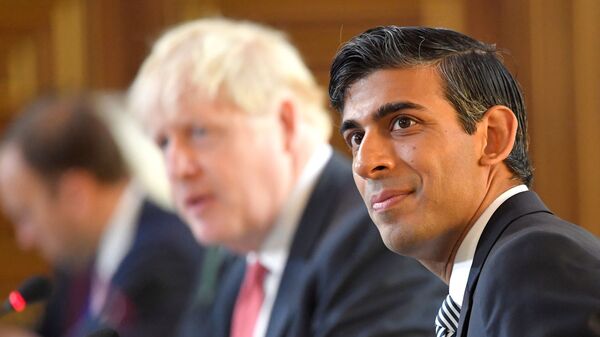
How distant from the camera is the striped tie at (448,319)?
1.43m

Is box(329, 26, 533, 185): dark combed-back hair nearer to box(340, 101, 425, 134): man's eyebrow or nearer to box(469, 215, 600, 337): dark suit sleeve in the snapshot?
box(340, 101, 425, 134): man's eyebrow

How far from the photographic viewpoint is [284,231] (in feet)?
7.70

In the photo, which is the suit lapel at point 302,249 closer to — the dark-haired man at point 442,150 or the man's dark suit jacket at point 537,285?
the dark-haired man at point 442,150

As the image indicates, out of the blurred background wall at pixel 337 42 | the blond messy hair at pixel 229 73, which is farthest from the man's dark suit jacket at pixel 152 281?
the blurred background wall at pixel 337 42

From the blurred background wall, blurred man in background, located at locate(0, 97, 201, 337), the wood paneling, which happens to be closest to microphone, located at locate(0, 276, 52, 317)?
blurred man in background, located at locate(0, 97, 201, 337)

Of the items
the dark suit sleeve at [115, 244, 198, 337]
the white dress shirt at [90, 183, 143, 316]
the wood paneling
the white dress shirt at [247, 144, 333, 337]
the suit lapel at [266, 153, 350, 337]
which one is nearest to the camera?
the suit lapel at [266, 153, 350, 337]

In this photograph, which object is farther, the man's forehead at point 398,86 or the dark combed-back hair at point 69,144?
the dark combed-back hair at point 69,144

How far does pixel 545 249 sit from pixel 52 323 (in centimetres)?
220

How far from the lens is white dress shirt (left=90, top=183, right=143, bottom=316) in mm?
2867

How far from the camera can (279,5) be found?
3996 mm

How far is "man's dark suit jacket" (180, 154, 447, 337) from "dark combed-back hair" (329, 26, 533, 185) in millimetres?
590

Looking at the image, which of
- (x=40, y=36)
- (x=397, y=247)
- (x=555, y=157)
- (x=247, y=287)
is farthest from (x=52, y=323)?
(x=397, y=247)

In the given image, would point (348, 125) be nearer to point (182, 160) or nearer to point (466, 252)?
point (466, 252)

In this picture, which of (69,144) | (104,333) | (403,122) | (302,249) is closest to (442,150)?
(403,122)
